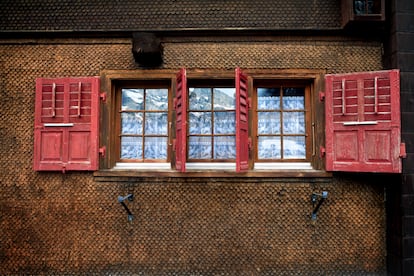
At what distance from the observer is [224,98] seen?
14.3 feet

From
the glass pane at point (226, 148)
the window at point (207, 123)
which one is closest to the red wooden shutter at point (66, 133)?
the window at point (207, 123)

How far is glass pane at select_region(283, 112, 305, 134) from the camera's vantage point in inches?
170

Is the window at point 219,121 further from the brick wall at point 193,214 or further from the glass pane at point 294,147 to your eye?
the brick wall at point 193,214

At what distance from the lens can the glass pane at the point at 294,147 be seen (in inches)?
170

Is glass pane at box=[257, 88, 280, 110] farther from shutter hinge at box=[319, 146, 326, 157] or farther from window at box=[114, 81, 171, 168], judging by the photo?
window at box=[114, 81, 171, 168]

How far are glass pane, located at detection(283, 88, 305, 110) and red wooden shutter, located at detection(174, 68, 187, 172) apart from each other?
1.52 meters

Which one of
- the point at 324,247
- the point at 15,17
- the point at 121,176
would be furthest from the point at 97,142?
the point at 324,247

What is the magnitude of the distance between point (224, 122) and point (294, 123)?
101cm

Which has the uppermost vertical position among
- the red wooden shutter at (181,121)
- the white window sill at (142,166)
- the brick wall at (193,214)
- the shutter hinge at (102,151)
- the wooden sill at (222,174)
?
the red wooden shutter at (181,121)

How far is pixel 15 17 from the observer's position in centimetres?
431

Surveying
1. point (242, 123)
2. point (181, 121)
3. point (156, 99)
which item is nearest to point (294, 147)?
point (242, 123)

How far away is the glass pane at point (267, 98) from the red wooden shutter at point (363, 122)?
2.27 feet

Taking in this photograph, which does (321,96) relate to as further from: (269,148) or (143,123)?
(143,123)

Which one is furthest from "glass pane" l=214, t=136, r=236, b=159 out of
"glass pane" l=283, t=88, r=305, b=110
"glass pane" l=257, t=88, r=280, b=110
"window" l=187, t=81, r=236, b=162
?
"glass pane" l=283, t=88, r=305, b=110
